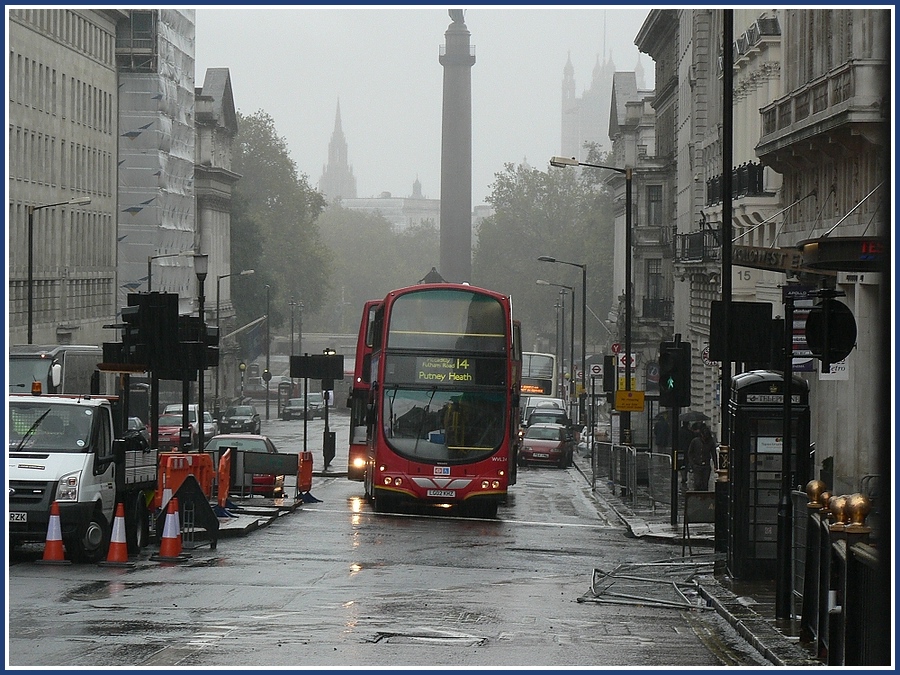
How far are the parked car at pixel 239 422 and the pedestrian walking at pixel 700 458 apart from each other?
40.0 metres

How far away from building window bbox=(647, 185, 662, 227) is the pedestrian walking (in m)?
57.2

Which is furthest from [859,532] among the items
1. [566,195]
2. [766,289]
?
[566,195]

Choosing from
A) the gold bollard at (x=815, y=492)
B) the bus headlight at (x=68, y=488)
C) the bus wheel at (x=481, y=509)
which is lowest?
the bus wheel at (x=481, y=509)

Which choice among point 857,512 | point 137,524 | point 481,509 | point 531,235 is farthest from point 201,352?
point 531,235

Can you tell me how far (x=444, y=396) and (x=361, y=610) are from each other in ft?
48.4

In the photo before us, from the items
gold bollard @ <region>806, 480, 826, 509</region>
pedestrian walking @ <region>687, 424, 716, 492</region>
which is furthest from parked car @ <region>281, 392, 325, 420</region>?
gold bollard @ <region>806, 480, 826, 509</region>

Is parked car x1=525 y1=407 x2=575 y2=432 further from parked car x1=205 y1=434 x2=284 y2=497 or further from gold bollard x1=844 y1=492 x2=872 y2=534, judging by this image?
gold bollard x1=844 y1=492 x2=872 y2=534

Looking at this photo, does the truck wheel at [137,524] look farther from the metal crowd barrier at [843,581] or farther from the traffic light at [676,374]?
the traffic light at [676,374]

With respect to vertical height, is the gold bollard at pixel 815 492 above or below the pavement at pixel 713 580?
above

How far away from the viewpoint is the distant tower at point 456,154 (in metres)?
133

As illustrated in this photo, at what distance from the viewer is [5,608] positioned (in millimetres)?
12750

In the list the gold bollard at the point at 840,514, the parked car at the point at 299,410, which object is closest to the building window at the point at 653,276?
the parked car at the point at 299,410

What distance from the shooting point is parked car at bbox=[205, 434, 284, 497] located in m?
34.1

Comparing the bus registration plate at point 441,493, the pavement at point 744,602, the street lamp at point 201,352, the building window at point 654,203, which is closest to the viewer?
the pavement at point 744,602
